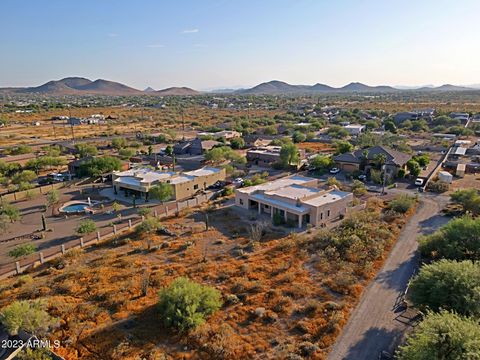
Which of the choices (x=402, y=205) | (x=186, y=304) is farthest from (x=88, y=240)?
(x=402, y=205)

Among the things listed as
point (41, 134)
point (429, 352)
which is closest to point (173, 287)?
point (429, 352)

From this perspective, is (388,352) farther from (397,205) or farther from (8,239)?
(8,239)

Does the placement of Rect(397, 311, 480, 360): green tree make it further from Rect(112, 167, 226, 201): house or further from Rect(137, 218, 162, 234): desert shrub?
Rect(112, 167, 226, 201): house

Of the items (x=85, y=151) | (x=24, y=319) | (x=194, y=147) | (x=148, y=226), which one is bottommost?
(x=148, y=226)

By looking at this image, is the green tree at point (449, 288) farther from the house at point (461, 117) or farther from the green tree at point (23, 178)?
the house at point (461, 117)

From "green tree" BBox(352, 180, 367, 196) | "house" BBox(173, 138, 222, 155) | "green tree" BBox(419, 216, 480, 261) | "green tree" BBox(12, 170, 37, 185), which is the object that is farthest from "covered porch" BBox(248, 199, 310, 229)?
"green tree" BBox(12, 170, 37, 185)

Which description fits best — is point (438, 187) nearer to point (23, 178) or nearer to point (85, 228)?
point (85, 228)

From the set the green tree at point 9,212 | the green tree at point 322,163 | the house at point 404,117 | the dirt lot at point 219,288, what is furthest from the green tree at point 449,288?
the house at point 404,117
